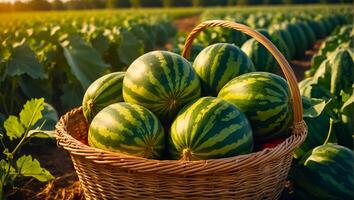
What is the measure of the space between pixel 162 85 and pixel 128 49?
148 inches

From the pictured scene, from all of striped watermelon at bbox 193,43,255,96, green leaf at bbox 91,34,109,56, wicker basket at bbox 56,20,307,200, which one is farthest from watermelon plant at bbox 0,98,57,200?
green leaf at bbox 91,34,109,56

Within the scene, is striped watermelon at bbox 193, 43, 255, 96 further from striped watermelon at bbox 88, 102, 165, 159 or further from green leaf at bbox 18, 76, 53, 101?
green leaf at bbox 18, 76, 53, 101

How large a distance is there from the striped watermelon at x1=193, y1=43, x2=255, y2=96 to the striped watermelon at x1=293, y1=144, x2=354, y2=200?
0.67 metres

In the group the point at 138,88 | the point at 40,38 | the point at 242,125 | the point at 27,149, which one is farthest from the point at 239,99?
the point at 40,38

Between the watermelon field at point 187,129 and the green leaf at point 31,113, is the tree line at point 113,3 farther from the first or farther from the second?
the green leaf at point 31,113

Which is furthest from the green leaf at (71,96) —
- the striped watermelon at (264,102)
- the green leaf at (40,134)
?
the striped watermelon at (264,102)

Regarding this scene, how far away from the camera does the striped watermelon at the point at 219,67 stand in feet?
9.15

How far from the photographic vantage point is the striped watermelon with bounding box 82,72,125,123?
266 centimetres

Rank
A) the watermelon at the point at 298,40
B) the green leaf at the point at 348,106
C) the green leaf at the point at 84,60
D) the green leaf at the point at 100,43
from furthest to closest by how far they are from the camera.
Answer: the watermelon at the point at 298,40 < the green leaf at the point at 100,43 < the green leaf at the point at 84,60 < the green leaf at the point at 348,106

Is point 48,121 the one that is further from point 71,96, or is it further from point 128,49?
point 128,49

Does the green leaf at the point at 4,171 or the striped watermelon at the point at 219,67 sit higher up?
the striped watermelon at the point at 219,67

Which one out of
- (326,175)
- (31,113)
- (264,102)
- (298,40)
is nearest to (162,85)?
(264,102)

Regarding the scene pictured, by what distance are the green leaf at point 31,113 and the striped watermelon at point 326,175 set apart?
1.51 metres

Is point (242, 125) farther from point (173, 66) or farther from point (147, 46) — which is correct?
point (147, 46)
